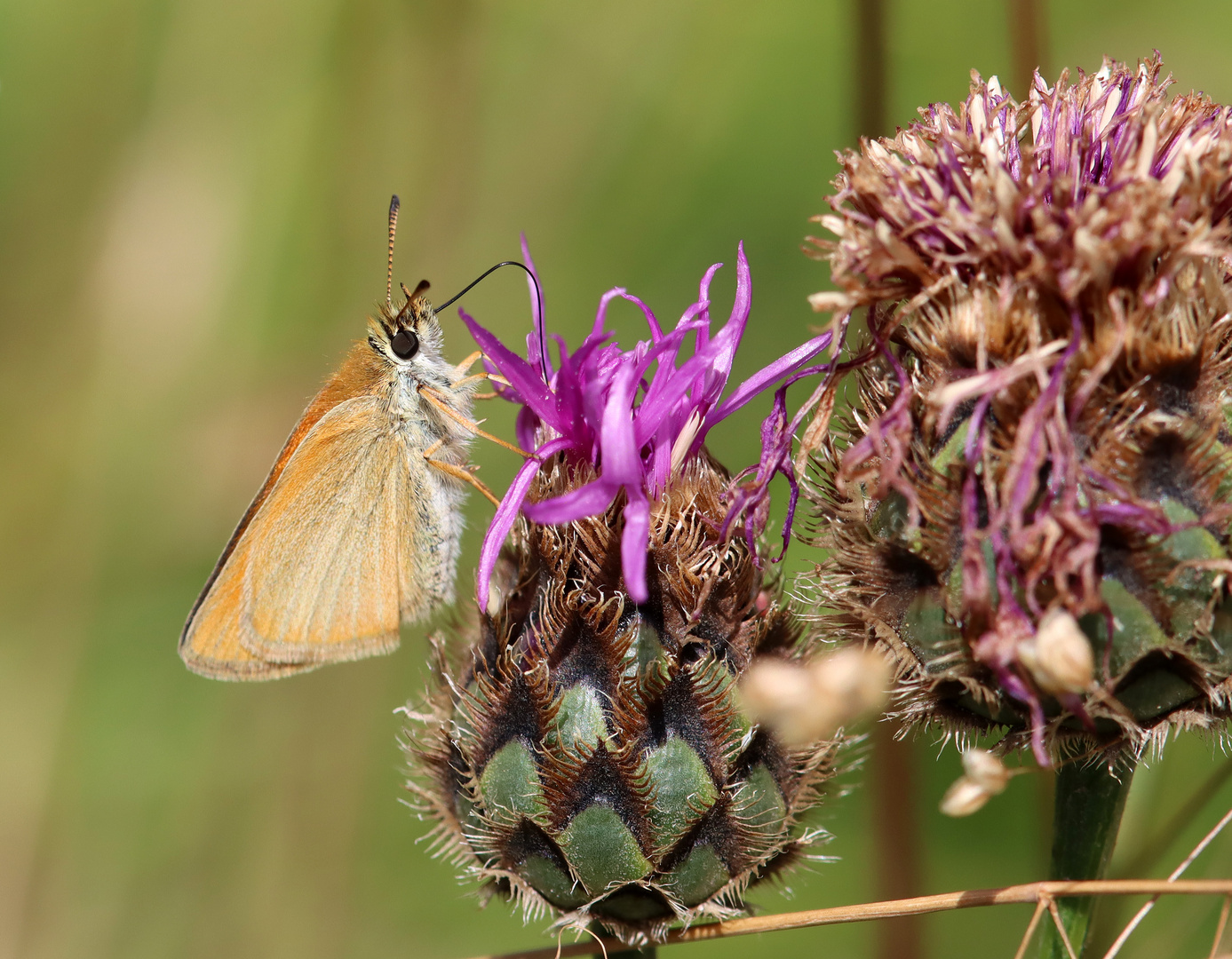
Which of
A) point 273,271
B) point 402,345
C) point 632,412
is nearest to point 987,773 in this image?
point 632,412

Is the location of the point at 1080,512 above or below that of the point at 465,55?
below

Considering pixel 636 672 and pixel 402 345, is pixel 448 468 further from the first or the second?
pixel 636 672

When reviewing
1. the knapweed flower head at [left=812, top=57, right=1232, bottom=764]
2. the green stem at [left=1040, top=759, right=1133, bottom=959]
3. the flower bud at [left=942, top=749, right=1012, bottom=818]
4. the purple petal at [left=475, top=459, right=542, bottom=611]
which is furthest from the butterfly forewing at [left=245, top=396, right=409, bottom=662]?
the flower bud at [left=942, top=749, right=1012, bottom=818]

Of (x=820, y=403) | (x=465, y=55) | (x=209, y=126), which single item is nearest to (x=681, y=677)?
(x=820, y=403)

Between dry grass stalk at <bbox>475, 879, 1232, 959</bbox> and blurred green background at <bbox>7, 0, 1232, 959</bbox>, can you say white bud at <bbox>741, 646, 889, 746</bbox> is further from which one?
blurred green background at <bbox>7, 0, 1232, 959</bbox>

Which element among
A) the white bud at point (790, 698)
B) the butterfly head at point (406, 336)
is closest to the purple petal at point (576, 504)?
the white bud at point (790, 698)

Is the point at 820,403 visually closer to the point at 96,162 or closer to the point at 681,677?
the point at 681,677

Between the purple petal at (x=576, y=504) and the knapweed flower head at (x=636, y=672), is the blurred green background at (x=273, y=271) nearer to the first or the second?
the knapweed flower head at (x=636, y=672)
